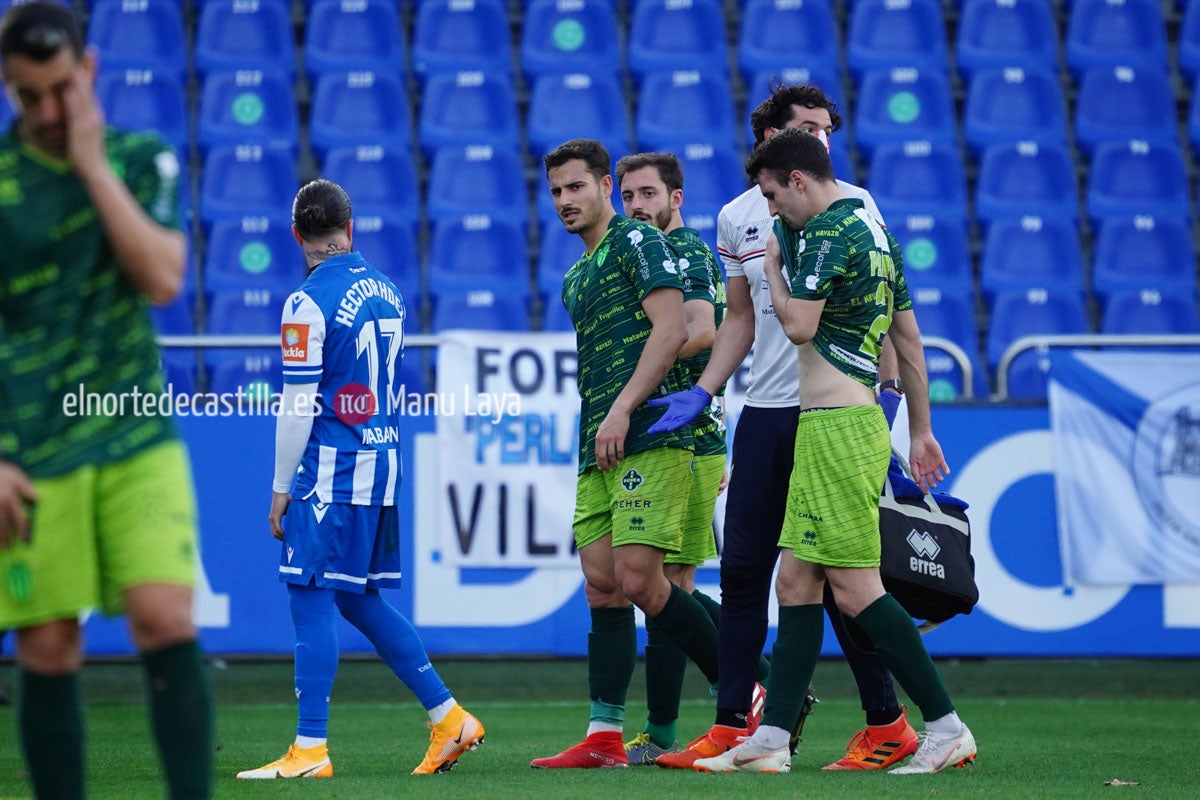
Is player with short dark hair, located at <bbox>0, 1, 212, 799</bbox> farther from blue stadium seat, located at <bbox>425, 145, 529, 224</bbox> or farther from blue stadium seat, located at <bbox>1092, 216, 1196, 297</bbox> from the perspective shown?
blue stadium seat, located at <bbox>1092, 216, 1196, 297</bbox>

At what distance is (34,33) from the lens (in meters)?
2.83

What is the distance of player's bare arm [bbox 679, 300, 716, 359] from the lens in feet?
17.7

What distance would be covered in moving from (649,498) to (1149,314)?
616 cm

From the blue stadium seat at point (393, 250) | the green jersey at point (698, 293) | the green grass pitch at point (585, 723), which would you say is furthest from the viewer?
the blue stadium seat at point (393, 250)

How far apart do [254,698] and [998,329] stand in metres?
5.24

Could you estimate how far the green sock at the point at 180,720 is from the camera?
116 inches

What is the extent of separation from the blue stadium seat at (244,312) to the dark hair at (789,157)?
18.4 ft

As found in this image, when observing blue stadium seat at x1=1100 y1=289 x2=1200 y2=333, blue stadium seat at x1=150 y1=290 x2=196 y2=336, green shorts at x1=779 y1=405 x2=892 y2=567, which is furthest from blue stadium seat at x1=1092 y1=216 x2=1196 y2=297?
green shorts at x1=779 y1=405 x2=892 y2=567

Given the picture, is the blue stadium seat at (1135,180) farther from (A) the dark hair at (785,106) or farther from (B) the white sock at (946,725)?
(B) the white sock at (946,725)

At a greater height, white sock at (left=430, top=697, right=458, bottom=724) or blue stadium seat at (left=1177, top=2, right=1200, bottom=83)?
blue stadium seat at (left=1177, top=2, right=1200, bottom=83)

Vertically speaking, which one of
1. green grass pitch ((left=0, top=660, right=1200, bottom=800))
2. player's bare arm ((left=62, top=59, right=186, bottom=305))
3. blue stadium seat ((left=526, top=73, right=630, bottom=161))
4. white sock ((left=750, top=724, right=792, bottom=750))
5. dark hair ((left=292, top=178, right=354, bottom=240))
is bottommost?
green grass pitch ((left=0, top=660, right=1200, bottom=800))

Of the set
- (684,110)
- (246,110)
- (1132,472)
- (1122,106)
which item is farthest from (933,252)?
(246,110)

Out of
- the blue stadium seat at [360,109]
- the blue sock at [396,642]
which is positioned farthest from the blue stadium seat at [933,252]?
the blue sock at [396,642]

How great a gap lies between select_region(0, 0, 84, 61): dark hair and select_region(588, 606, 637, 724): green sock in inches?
116
